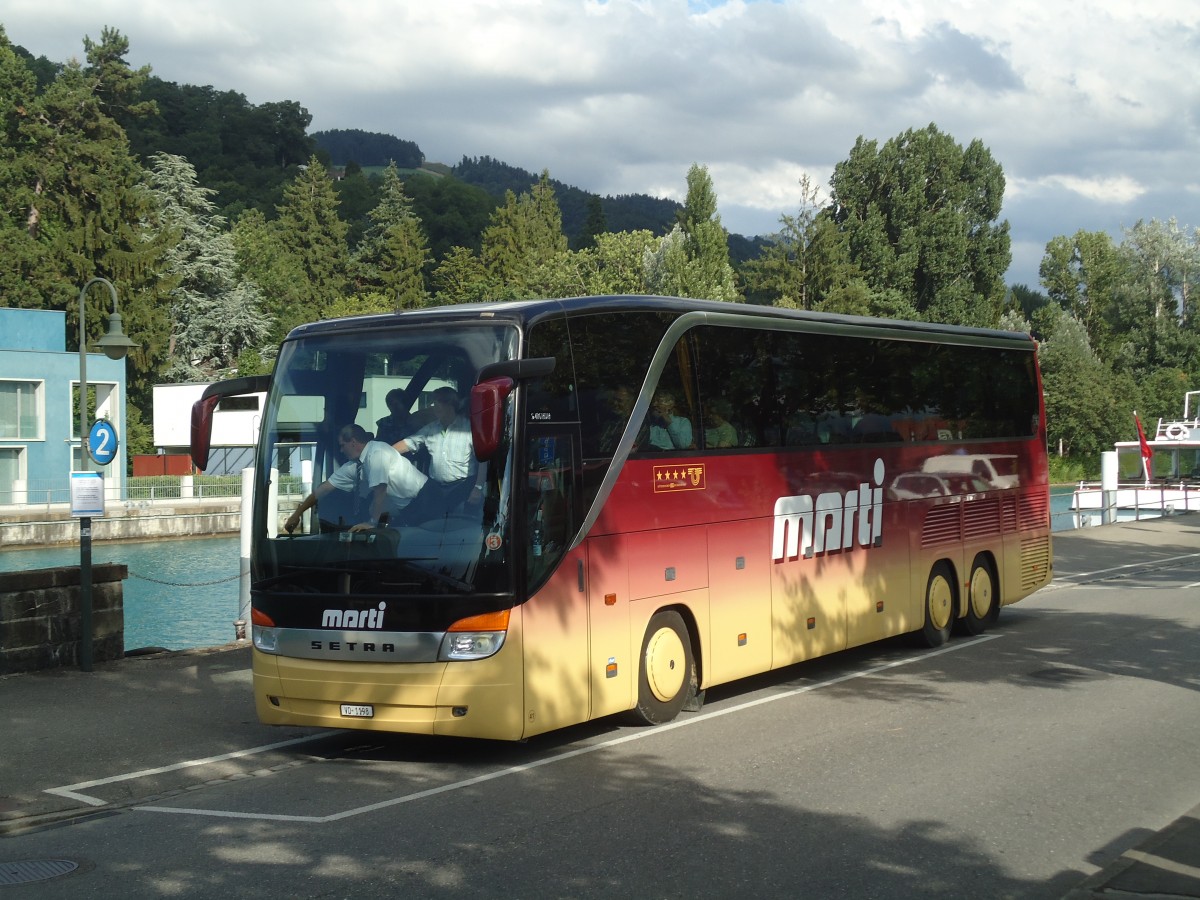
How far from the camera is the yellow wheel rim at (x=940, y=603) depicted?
15.8 metres

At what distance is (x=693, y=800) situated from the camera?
336 inches

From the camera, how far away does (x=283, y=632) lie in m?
10.1

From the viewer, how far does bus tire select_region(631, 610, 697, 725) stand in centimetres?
1108

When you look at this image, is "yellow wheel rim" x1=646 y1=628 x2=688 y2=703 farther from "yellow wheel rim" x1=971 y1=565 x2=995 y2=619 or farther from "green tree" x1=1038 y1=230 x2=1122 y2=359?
"green tree" x1=1038 y1=230 x2=1122 y2=359

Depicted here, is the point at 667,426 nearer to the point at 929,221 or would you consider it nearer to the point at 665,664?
the point at 665,664

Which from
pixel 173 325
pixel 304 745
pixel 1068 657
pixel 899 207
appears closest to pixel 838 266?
pixel 899 207

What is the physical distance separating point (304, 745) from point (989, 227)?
272 feet

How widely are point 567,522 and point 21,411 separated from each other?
5723 cm

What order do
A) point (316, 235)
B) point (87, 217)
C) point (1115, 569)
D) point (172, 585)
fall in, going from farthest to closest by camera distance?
point (316, 235) → point (87, 217) → point (1115, 569) → point (172, 585)

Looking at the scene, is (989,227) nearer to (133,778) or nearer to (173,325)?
(173,325)

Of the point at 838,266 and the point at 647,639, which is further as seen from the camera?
the point at 838,266

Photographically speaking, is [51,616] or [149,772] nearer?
[149,772]

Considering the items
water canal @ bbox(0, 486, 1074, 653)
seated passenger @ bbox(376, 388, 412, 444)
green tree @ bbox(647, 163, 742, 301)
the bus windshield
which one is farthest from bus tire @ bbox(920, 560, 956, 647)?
green tree @ bbox(647, 163, 742, 301)

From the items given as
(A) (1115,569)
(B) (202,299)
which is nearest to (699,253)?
(B) (202,299)
